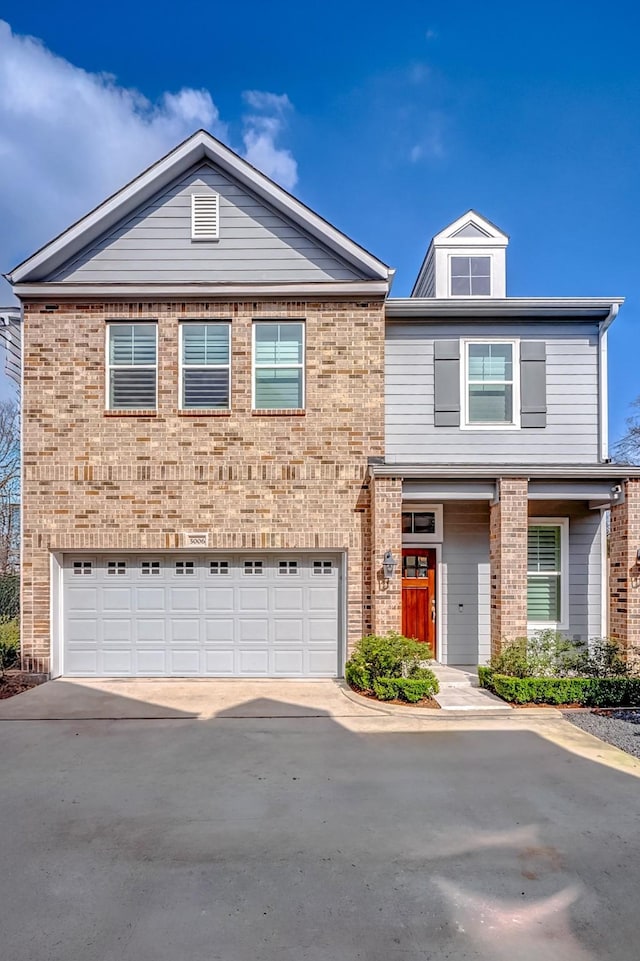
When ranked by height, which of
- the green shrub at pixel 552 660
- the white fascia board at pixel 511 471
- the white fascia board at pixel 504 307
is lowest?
the green shrub at pixel 552 660

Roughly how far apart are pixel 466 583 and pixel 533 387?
3.84 meters

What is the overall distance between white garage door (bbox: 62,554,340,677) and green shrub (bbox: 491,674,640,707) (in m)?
2.90

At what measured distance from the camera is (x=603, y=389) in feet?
32.4

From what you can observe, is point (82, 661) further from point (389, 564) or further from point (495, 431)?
point (495, 431)

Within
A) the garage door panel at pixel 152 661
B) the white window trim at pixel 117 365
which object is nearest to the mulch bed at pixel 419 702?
the garage door panel at pixel 152 661

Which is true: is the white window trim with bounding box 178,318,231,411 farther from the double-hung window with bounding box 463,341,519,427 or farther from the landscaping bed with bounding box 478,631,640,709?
the landscaping bed with bounding box 478,631,640,709

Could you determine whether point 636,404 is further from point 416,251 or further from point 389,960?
point 389,960

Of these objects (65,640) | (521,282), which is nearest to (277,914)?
(65,640)

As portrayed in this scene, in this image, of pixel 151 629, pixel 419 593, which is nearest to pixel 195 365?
pixel 151 629

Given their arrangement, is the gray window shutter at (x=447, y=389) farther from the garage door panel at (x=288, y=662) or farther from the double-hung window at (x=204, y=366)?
the garage door panel at (x=288, y=662)

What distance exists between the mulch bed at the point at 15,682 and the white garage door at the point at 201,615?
0.53 metres

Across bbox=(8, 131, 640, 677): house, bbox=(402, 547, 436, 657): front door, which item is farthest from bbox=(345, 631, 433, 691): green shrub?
bbox=(402, 547, 436, 657): front door

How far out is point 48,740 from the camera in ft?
21.1

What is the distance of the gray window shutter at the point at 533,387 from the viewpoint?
9.84 metres
